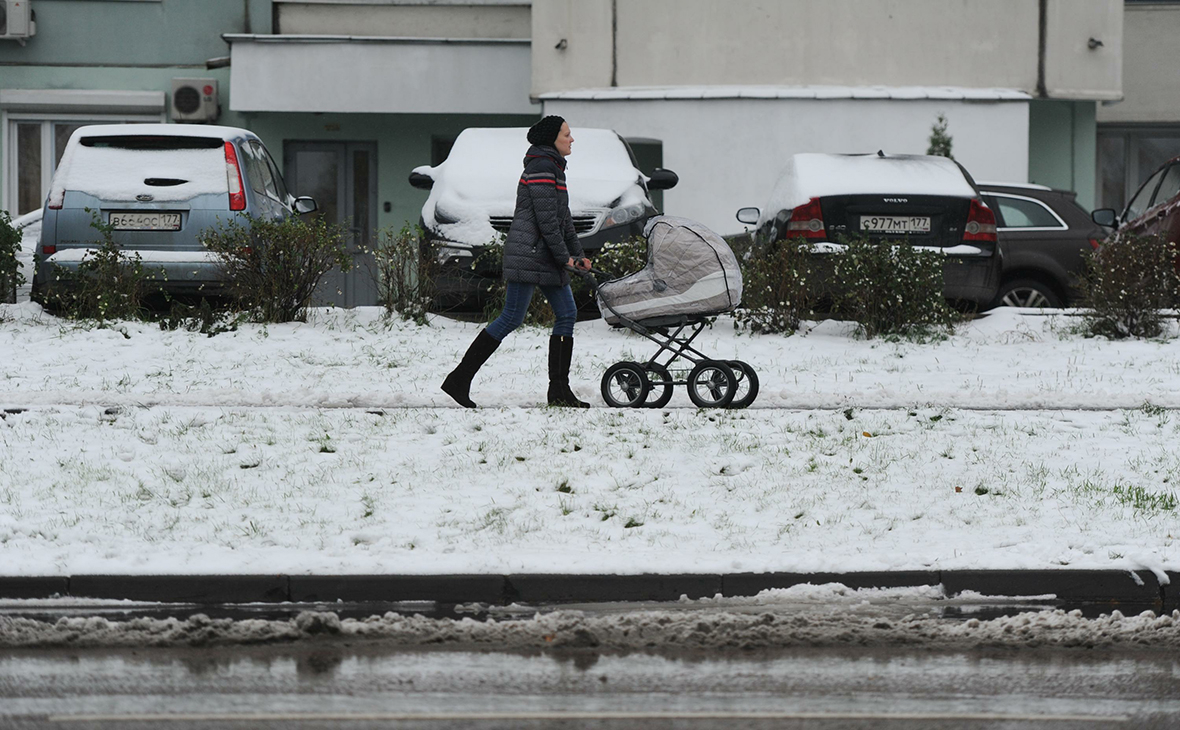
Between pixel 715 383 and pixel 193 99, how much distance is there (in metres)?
15.4

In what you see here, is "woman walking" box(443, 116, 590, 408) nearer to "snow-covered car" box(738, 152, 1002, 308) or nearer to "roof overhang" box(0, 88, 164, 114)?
"snow-covered car" box(738, 152, 1002, 308)

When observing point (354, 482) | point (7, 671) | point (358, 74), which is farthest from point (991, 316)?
point (358, 74)

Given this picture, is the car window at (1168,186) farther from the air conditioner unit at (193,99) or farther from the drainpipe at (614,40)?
the air conditioner unit at (193,99)

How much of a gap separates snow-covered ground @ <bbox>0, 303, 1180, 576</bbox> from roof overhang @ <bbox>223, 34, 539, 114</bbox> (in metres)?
11.2

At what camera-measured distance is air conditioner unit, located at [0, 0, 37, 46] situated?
2259 centimetres

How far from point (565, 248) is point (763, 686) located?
491 centimetres

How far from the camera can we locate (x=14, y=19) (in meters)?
22.6

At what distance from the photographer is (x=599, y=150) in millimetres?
14914

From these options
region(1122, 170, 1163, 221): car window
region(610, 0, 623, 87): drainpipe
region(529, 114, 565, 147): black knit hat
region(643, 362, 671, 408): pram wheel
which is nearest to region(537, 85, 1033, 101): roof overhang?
region(610, 0, 623, 87): drainpipe

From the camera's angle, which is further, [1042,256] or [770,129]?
[770,129]

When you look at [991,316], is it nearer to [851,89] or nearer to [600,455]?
[600,455]

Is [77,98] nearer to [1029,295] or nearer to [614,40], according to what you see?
[614,40]

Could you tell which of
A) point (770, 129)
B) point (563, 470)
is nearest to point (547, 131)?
point (563, 470)

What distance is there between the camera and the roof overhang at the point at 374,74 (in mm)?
22172
